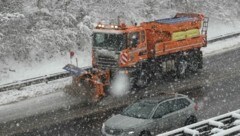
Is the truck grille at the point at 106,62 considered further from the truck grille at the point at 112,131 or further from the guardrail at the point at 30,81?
the truck grille at the point at 112,131

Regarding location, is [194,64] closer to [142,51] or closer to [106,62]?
[142,51]

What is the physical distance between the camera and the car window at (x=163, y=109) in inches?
640

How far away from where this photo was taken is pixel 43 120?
19.6 m

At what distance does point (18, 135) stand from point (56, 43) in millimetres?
13419

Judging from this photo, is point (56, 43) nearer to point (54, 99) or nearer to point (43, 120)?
point (54, 99)

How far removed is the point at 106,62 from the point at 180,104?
6.71m

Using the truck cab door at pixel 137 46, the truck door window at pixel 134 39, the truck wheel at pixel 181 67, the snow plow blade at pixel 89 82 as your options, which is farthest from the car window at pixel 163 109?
the truck wheel at pixel 181 67

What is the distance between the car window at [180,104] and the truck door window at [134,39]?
6.29 meters

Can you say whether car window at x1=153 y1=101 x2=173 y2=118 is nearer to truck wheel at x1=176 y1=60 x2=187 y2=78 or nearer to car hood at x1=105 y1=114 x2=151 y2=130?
car hood at x1=105 y1=114 x2=151 y2=130

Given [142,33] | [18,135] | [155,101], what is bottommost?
[18,135]

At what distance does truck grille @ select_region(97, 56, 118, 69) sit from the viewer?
2272 centimetres

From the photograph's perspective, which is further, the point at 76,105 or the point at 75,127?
the point at 76,105

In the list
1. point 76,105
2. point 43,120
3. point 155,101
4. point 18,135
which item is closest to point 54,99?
point 76,105

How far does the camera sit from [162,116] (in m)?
16.2
